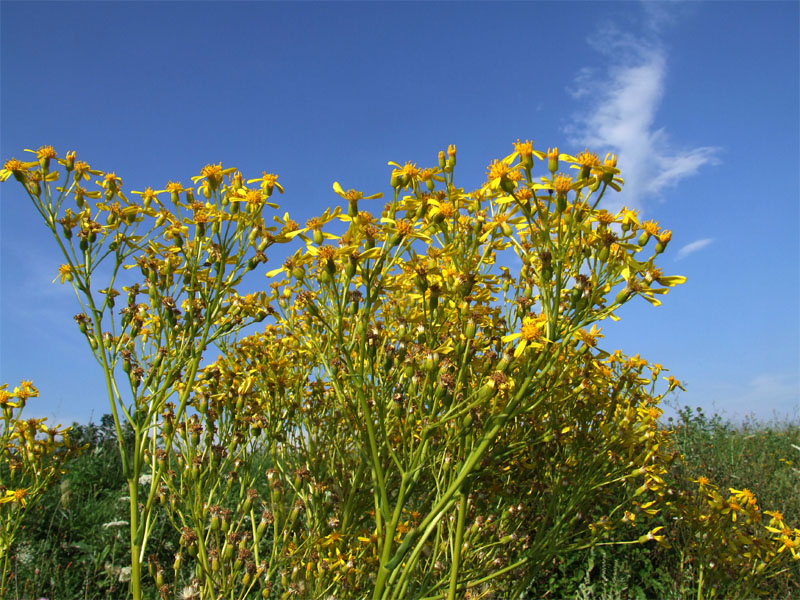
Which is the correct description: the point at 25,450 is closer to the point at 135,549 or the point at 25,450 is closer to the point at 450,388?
the point at 135,549

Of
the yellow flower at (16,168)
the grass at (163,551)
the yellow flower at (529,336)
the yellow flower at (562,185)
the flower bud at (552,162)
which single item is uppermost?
the yellow flower at (16,168)

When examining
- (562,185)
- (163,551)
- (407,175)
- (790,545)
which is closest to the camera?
(562,185)

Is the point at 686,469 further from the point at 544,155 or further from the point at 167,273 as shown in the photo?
the point at 167,273

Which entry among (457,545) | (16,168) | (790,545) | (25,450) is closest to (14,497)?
(25,450)

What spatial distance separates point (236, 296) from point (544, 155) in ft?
5.27

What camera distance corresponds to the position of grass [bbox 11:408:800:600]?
14.6 feet

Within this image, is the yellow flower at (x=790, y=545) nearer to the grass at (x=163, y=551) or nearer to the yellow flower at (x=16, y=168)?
the grass at (x=163, y=551)

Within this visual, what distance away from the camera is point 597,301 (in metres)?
2.00

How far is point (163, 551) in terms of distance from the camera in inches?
197

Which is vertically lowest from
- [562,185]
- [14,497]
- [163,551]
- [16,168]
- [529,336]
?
[163,551]

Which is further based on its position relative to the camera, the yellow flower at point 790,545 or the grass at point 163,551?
the grass at point 163,551

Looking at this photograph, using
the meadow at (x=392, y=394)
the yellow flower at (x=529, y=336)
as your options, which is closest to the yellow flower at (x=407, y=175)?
the meadow at (x=392, y=394)

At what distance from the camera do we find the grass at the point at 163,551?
4.46m

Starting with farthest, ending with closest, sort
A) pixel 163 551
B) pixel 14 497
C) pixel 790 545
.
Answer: pixel 163 551 < pixel 790 545 < pixel 14 497
